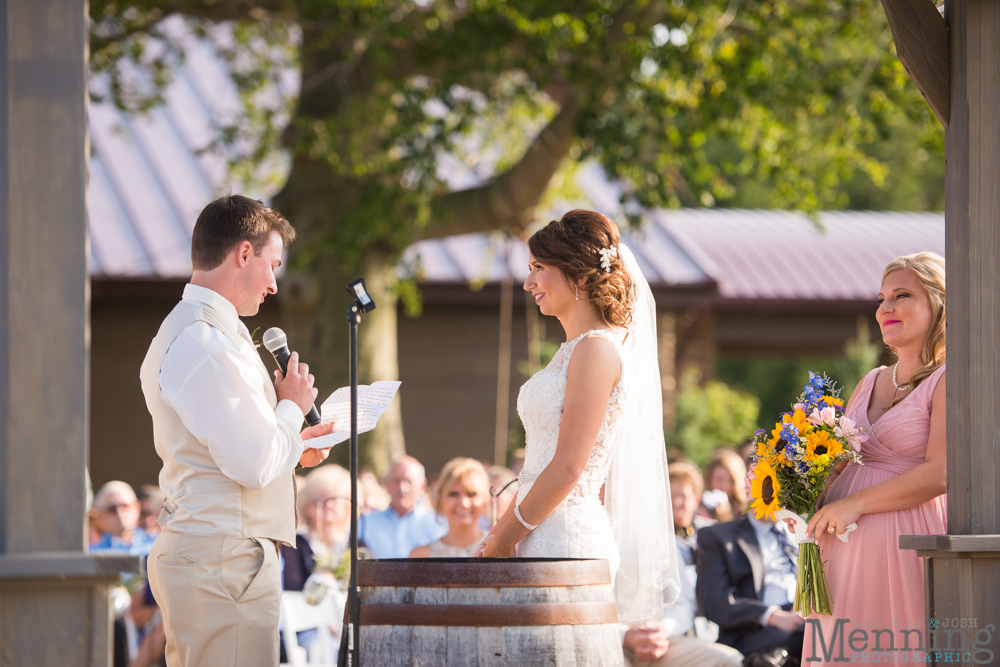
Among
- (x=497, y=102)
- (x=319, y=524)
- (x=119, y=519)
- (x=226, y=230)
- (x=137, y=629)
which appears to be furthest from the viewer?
(x=497, y=102)

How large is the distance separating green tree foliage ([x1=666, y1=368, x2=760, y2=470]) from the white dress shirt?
422 inches

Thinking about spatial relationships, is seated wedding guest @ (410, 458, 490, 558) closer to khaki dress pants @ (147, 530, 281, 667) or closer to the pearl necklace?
the pearl necklace

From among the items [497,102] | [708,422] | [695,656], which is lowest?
[695,656]

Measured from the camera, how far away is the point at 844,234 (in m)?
18.7

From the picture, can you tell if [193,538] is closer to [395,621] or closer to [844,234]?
[395,621]

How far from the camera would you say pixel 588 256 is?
12.2 feet

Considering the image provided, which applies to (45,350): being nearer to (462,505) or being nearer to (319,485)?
(462,505)

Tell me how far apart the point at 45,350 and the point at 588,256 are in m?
1.87

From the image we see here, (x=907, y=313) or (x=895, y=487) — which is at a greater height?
(x=907, y=313)

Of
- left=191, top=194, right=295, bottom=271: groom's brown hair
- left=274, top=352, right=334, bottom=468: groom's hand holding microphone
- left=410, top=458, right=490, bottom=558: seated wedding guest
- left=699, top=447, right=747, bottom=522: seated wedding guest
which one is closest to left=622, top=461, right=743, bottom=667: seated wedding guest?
left=410, top=458, right=490, bottom=558: seated wedding guest

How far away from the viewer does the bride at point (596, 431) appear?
356 cm

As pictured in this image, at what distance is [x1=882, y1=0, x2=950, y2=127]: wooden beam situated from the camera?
135 inches

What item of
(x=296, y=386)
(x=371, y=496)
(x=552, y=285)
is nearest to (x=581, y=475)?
(x=552, y=285)

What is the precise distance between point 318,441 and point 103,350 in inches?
500
